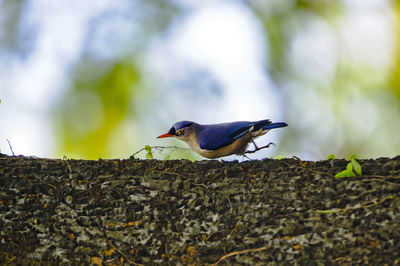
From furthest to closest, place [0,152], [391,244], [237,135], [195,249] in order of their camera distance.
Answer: [237,135]
[0,152]
[195,249]
[391,244]

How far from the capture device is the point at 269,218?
90.8 inches

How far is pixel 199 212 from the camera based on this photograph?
235cm

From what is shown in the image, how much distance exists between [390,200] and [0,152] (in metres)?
1.85

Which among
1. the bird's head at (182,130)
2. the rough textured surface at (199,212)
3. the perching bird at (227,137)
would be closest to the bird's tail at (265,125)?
the perching bird at (227,137)

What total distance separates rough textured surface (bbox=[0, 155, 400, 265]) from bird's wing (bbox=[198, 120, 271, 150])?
0.94 m

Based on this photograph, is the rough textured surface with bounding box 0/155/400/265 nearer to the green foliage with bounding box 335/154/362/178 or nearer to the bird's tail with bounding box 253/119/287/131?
the green foliage with bounding box 335/154/362/178

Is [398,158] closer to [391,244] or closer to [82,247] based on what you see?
[391,244]

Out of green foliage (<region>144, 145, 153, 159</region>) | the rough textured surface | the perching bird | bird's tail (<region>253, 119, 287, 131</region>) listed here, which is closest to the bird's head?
the perching bird

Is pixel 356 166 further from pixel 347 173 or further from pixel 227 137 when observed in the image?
pixel 227 137

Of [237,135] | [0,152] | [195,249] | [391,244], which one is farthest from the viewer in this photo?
[237,135]

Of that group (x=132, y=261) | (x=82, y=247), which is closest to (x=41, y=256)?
(x=82, y=247)

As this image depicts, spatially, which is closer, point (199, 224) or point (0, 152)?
point (199, 224)

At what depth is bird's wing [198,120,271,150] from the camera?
345 cm

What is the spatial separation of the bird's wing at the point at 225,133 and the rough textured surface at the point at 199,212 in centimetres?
94
